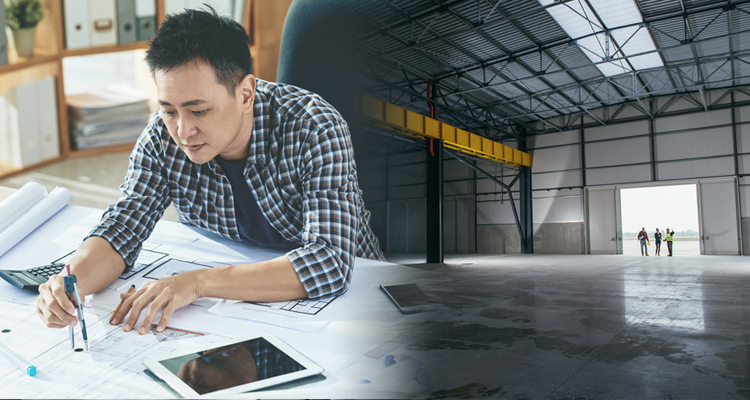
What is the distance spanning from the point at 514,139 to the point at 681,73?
5891 millimetres

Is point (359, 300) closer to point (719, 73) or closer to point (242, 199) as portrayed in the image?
point (242, 199)

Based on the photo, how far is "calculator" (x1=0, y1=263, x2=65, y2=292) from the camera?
1399mm

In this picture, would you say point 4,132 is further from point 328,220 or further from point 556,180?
point 556,180

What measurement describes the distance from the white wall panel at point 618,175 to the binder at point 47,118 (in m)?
16.0

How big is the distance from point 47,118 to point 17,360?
7.73ft

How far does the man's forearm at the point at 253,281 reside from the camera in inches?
48.2

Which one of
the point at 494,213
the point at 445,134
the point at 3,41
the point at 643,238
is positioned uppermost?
the point at 445,134

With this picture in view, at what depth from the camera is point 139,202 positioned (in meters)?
1.52

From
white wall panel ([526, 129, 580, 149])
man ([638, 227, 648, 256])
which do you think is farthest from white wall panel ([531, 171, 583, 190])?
man ([638, 227, 648, 256])

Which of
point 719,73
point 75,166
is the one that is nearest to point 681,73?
point 719,73

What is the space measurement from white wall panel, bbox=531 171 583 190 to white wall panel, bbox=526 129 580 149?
3.60 feet

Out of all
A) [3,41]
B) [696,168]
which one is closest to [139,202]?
[3,41]

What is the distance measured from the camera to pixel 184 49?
1.20 metres

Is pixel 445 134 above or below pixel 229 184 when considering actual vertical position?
above
